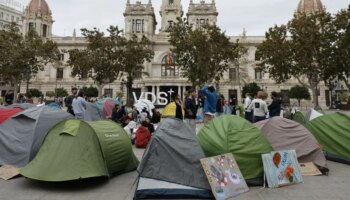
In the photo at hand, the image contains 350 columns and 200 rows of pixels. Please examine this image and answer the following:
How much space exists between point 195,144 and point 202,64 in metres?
22.0

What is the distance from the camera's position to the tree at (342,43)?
24797 millimetres

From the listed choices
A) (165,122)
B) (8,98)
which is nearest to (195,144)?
(165,122)

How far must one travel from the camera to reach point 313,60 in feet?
92.5

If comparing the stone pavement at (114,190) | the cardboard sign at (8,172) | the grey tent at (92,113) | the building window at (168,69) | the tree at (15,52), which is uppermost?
the building window at (168,69)

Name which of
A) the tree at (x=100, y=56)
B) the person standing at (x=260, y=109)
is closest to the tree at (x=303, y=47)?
the tree at (x=100, y=56)

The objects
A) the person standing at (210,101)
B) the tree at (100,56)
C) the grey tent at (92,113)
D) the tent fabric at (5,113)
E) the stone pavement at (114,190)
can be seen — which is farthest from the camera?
the tree at (100,56)

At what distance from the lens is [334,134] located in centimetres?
884

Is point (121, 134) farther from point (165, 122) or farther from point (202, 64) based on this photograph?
point (202, 64)

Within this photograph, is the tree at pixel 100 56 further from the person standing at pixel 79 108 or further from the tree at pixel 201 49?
the person standing at pixel 79 108

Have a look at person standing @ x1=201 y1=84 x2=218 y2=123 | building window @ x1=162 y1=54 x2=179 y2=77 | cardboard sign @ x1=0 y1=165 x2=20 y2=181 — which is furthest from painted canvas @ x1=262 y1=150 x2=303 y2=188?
building window @ x1=162 y1=54 x2=179 y2=77

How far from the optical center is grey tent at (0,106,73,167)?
7.72 meters

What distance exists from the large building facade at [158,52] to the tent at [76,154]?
49.9 metres

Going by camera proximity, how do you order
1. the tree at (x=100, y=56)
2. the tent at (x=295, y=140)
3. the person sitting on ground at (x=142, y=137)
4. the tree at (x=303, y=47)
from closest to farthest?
the tent at (x=295, y=140) < the person sitting on ground at (x=142, y=137) < the tree at (x=303, y=47) < the tree at (x=100, y=56)

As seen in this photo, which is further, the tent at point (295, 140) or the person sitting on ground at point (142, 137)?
the person sitting on ground at point (142, 137)
